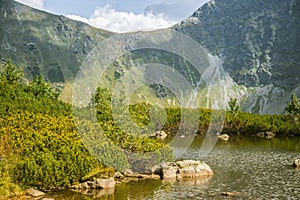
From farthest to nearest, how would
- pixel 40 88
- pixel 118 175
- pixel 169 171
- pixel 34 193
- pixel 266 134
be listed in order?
pixel 266 134 → pixel 40 88 → pixel 169 171 → pixel 118 175 → pixel 34 193

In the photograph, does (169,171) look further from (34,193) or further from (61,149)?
(34,193)

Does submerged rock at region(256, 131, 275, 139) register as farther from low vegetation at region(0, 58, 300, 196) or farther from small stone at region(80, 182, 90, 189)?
small stone at region(80, 182, 90, 189)

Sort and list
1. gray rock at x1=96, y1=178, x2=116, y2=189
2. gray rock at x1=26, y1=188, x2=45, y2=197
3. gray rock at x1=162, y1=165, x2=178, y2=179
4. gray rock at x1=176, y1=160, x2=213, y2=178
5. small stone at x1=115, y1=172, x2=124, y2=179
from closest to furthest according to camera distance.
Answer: gray rock at x1=26, y1=188, x2=45, y2=197 < gray rock at x1=96, y1=178, x2=116, y2=189 < small stone at x1=115, y1=172, x2=124, y2=179 < gray rock at x1=162, y1=165, x2=178, y2=179 < gray rock at x1=176, y1=160, x2=213, y2=178

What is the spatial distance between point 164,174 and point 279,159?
24676 mm

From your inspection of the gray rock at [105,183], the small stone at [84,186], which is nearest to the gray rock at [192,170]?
the gray rock at [105,183]

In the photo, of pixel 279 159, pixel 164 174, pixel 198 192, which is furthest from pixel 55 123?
pixel 279 159

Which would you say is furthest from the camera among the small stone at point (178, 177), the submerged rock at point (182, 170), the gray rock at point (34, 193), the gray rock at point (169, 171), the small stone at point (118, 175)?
the submerged rock at point (182, 170)

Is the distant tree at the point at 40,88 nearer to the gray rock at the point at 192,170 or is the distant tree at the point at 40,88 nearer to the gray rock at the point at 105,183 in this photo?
the gray rock at the point at 192,170

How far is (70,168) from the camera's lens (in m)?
40.6

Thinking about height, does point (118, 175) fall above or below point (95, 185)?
above

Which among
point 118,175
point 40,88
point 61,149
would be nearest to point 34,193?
point 61,149

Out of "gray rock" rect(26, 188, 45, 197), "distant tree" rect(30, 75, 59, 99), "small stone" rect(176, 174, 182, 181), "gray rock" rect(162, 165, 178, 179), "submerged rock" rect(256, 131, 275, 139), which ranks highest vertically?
"distant tree" rect(30, 75, 59, 99)

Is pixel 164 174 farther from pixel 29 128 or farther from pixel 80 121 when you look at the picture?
pixel 29 128

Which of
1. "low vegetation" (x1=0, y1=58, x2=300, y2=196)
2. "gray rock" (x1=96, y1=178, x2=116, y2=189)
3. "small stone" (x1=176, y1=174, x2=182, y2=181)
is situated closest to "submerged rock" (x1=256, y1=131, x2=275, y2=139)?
"low vegetation" (x1=0, y1=58, x2=300, y2=196)
